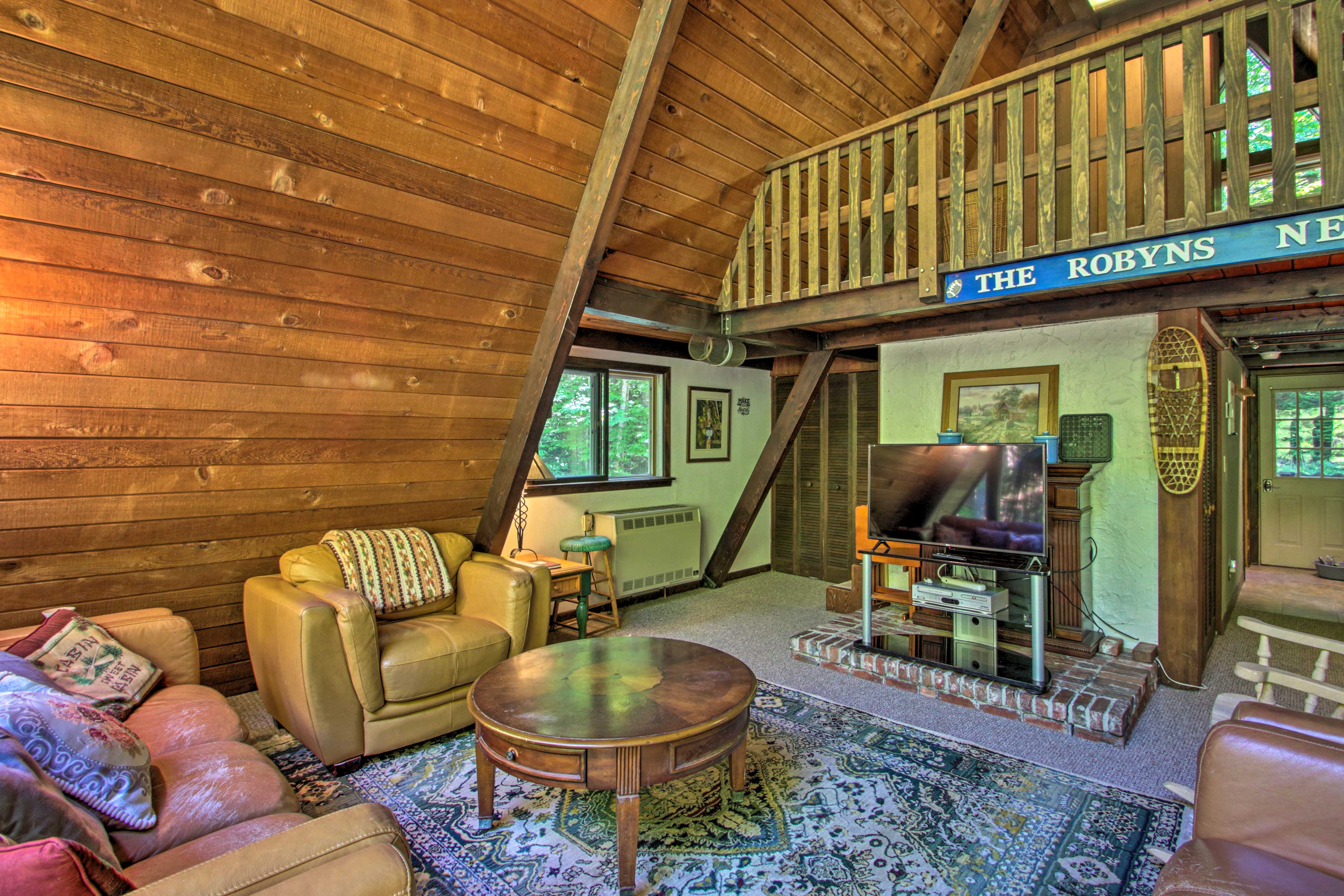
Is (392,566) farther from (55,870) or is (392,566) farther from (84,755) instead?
(55,870)

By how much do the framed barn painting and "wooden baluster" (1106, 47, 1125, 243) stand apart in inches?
61.6

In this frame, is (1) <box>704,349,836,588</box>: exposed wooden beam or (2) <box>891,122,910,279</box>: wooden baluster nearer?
(2) <box>891,122,910,279</box>: wooden baluster

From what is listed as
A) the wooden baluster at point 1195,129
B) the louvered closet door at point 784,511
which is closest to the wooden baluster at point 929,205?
the wooden baluster at point 1195,129

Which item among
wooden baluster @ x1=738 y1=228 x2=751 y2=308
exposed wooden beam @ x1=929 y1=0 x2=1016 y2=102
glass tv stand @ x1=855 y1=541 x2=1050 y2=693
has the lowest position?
glass tv stand @ x1=855 y1=541 x2=1050 y2=693

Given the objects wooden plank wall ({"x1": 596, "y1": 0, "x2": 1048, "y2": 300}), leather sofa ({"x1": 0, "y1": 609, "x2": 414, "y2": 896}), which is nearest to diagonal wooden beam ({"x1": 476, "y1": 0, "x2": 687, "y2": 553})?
wooden plank wall ({"x1": 596, "y1": 0, "x2": 1048, "y2": 300})

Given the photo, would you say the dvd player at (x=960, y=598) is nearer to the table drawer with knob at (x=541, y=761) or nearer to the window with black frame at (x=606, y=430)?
the table drawer with knob at (x=541, y=761)

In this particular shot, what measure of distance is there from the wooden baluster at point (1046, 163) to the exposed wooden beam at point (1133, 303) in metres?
1.14

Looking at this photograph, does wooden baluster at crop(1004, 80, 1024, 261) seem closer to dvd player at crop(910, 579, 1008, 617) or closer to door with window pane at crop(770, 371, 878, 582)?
dvd player at crop(910, 579, 1008, 617)

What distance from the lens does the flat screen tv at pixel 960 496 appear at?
322 centimetres

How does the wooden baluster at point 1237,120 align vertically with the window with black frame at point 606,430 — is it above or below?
above

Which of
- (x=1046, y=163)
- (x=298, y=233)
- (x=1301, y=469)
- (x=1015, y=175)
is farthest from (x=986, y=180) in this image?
(x=1301, y=469)

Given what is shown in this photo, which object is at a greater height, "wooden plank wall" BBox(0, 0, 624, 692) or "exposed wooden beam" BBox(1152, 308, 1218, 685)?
"wooden plank wall" BBox(0, 0, 624, 692)

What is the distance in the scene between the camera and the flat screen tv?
10.6 feet

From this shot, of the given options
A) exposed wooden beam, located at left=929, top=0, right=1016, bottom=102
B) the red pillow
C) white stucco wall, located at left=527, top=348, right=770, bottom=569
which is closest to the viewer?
the red pillow
